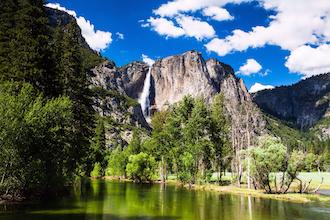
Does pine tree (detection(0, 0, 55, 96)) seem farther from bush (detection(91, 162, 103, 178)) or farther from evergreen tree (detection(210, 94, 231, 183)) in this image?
bush (detection(91, 162, 103, 178))

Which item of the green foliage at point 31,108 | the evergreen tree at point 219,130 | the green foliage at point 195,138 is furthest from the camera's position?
the evergreen tree at point 219,130

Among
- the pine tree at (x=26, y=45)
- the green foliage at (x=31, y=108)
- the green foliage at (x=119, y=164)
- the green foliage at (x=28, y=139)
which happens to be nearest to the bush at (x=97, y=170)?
the green foliage at (x=119, y=164)

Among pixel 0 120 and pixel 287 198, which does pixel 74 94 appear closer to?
pixel 0 120

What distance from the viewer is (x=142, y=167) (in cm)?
10175

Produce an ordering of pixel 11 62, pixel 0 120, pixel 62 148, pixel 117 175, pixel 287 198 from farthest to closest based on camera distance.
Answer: pixel 117 175, pixel 287 198, pixel 62 148, pixel 11 62, pixel 0 120

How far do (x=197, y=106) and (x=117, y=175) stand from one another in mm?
54990

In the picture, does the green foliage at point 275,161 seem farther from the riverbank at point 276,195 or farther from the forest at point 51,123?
the riverbank at point 276,195

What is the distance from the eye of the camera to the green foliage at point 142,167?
329 feet

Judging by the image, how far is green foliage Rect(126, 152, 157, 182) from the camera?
100 m

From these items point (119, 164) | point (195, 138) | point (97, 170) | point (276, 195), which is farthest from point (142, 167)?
point (276, 195)

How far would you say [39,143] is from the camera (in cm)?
3647

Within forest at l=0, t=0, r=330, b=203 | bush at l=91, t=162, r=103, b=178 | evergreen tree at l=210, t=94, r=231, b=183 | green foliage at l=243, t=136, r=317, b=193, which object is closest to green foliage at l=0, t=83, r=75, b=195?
forest at l=0, t=0, r=330, b=203

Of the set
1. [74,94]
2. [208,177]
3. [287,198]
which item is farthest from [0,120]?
[208,177]

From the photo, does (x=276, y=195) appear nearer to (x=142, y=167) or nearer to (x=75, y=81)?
(x=75, y=81)
